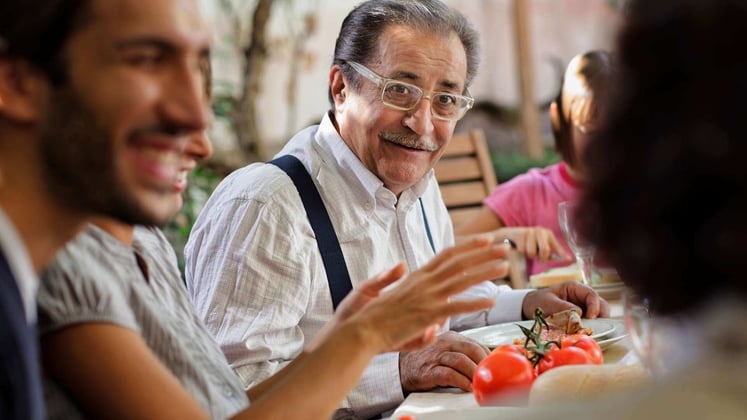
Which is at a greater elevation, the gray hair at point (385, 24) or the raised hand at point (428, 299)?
the gray hair at point (385, 24)

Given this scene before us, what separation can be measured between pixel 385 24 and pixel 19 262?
170 cm

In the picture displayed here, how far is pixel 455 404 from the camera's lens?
1.87 metres

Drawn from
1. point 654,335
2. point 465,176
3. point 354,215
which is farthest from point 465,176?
point 654,335

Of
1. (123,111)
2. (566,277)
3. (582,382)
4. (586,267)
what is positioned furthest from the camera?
(566,277)

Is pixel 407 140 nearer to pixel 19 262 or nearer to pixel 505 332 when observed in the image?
pixel 505 332

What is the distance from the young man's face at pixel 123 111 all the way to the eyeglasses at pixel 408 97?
53.3 inches

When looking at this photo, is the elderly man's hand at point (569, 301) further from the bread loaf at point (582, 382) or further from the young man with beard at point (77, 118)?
the young man with beard at point (77, 118)

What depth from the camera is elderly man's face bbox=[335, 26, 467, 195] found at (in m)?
2.55

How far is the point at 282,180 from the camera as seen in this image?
7.94ft

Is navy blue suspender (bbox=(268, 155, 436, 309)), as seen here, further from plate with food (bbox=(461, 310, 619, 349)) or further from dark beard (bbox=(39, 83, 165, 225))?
dark beard (bbox=(39, 83, 165, 225))

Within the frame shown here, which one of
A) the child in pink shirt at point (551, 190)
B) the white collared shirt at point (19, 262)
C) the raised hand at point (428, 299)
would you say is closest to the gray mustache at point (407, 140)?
the child in pink shirt at point (551, 190)

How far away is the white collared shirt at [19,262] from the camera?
1.05 m

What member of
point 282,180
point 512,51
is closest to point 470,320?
point 282,180

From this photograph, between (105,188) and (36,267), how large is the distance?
14 centimetres
